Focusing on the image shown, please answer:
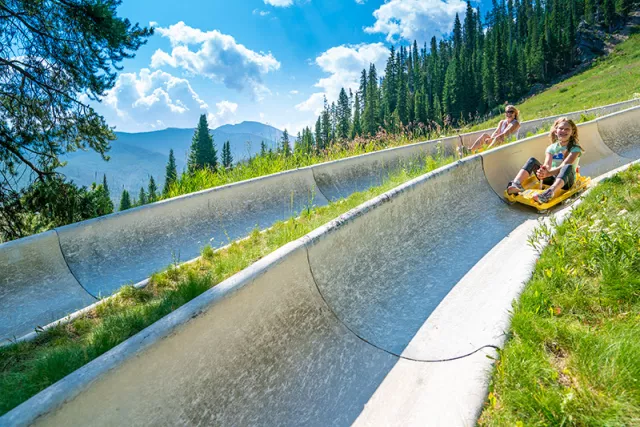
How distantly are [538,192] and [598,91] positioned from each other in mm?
36237

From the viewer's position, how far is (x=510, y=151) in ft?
20.9

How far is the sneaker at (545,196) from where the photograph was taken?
16.2 ft

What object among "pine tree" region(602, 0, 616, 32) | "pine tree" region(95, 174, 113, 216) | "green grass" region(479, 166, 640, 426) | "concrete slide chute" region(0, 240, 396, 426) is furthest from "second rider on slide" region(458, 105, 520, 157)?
"pine tree" region(602, 0, 616, 32)

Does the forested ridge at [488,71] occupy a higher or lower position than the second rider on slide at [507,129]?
higher

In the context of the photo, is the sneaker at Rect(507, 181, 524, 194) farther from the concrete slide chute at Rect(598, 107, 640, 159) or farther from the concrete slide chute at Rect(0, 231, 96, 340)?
the concrete slide chute at Rect(0, 231, 96, 340)

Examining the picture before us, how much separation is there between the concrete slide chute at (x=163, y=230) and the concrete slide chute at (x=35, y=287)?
129 mm

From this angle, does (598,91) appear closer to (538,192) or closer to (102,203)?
(538,192)

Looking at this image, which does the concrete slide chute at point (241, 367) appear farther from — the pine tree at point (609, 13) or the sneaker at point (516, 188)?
the pine tree at point (609, 13)

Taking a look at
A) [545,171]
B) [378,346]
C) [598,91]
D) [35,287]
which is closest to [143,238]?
[35,287]

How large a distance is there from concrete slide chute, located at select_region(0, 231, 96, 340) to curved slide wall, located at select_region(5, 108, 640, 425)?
2710mm

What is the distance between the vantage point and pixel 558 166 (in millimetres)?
5379

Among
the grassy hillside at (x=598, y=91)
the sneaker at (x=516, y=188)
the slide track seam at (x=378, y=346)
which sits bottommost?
the slide track seam at (x=378, y=346)

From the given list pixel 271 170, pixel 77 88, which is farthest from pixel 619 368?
pixel 77 88

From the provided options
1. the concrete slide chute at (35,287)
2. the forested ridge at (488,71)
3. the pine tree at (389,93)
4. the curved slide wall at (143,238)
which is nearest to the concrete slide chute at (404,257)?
the curved slide wall at (143,238)
